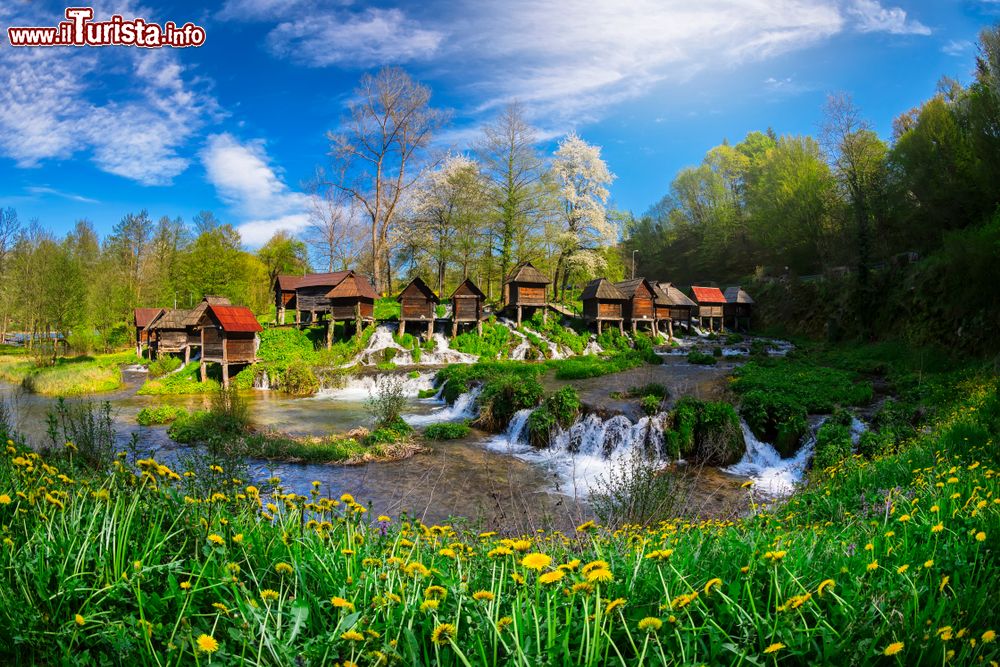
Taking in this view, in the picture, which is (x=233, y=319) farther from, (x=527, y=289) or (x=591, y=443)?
(x=591, y=443)

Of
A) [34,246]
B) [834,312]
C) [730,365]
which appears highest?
[34,246]

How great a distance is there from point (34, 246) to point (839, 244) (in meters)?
64.6

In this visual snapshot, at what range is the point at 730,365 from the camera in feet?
81.3

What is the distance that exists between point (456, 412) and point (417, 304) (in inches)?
566

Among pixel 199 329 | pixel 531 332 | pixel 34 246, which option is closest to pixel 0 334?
pixel 34 246

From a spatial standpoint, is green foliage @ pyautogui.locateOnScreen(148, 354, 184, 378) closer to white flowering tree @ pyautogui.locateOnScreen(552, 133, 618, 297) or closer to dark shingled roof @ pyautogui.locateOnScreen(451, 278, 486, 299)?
dark shingled roof @ pyautogui.locateOnScreen(451, 278, 486, 299)

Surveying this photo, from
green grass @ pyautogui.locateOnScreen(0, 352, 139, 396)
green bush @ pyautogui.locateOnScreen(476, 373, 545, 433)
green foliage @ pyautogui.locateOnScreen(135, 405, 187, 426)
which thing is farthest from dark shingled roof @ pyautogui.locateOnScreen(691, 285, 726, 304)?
green grass @ pyautogui.locateOnScreen(0, 352, 139, 396)

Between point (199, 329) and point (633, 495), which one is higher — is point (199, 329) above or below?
above

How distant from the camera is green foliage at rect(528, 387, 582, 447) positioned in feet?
44.5

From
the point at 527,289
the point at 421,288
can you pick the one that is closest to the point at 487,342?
the point at 527,289

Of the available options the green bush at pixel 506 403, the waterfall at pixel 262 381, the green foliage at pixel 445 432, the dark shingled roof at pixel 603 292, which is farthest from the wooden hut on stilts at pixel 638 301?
the green foliage at pixel 445 432

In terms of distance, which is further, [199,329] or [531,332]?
[531,332]

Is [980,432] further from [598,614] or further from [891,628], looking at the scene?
[598,614]

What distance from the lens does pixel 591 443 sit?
525 inches
